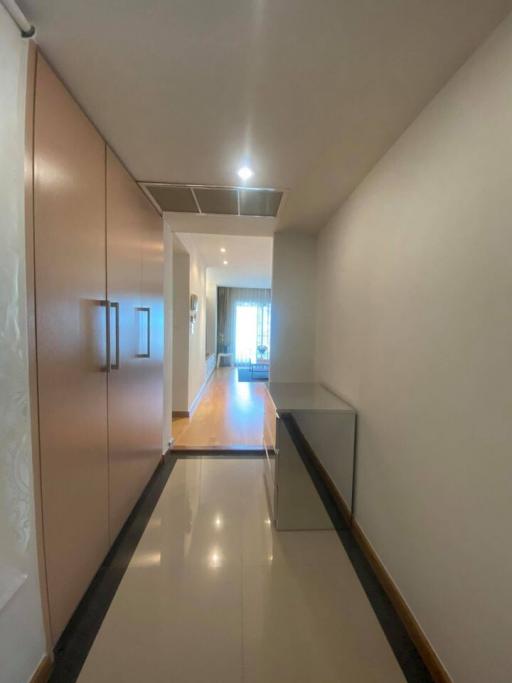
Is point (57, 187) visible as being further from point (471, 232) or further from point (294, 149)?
A: point (471, 232)

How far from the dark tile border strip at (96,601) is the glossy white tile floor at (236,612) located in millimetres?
44

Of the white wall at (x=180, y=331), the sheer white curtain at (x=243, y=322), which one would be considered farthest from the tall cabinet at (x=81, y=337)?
the sheer white curtain at (x=243, y=322)

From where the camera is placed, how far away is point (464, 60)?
1.14 meters

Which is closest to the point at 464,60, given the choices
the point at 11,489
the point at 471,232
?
the point at 471,232

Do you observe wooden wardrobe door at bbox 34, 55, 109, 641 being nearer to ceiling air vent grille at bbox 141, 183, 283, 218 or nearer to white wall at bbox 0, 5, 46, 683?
white wall at bbox 0, 5, 46, 683

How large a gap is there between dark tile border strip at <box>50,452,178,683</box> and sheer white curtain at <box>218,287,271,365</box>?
323 inches

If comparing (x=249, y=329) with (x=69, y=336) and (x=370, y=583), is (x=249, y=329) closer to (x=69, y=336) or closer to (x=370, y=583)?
(x=370, y=583)

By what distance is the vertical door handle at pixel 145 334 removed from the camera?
230 centimetres

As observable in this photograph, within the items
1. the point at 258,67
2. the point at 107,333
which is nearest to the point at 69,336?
the point at 107,333

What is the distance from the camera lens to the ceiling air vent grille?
2.28 m

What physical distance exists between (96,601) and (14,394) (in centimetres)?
122

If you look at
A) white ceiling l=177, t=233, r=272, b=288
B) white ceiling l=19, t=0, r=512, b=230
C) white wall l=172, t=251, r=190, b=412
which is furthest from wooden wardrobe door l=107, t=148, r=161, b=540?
white wall l=172, t=251, r=190, b=412

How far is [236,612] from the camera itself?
145 cm

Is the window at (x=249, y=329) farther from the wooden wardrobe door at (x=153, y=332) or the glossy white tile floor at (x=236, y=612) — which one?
the glossy white tile floor at (x=236, y=612)
